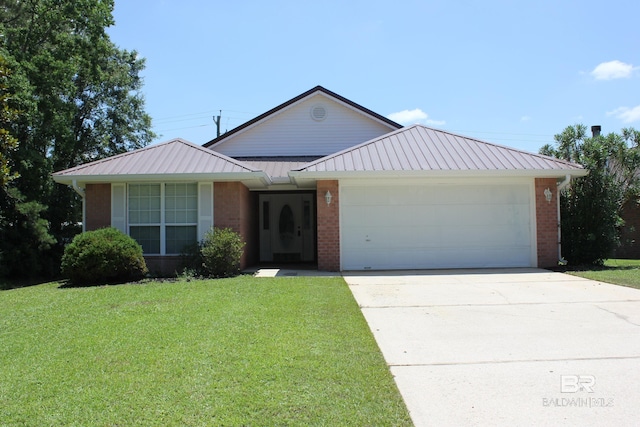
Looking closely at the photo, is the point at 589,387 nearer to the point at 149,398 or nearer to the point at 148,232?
the point at 149,398

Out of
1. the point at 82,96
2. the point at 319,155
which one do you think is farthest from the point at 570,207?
the point at 82,96

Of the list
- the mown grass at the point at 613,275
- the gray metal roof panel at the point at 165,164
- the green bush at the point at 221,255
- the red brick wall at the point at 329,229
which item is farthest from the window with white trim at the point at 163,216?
the mown grass at the point at 613,275

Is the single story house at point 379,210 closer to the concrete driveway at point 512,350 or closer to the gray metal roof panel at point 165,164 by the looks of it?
the gray metal roof panel at point 165,164

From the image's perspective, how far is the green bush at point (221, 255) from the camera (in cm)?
1181

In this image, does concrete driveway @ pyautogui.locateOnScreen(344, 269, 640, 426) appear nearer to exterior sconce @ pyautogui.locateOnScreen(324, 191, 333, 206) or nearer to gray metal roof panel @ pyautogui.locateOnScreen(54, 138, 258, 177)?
exterior sconce @ pyautogui.locateOnScreen(324, 191, 333, 206)

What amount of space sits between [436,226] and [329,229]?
2933 mm

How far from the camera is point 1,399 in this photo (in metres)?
4.16

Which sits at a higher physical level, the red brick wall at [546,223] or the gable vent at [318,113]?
the gable vent at [318,113]

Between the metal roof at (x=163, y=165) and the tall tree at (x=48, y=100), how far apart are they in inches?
138

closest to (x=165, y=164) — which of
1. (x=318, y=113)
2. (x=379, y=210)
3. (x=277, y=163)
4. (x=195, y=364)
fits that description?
(x=277, y=163)

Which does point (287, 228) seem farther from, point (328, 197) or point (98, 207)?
point (98, 207)

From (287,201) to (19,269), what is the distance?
29.2 ft

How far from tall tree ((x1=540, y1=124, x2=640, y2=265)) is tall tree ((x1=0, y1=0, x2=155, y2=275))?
51.9 ft

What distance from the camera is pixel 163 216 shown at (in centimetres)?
1307
